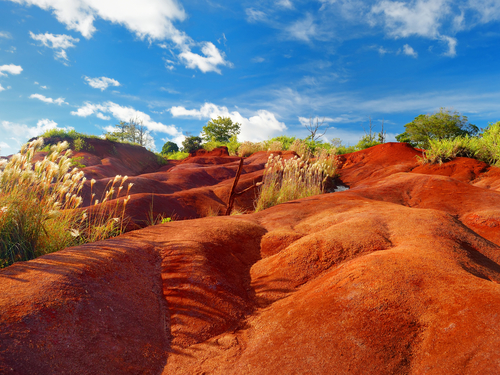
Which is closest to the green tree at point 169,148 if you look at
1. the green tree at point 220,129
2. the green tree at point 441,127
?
the green tree at point 220,129

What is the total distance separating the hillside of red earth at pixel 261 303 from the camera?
1.83 meters

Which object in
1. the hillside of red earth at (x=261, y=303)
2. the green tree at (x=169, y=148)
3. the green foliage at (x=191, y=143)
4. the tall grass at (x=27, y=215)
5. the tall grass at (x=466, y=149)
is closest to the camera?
the hillside of red earth at (x=261, y=303)

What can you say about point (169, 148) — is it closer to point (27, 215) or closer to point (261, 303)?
point (27, 215)

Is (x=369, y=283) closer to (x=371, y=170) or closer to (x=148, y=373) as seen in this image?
(x=148, y=373)

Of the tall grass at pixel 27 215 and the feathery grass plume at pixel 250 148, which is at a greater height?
the feathery grass plume at pixel 250 148

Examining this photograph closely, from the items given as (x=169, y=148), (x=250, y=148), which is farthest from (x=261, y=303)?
(x=169, y=148)

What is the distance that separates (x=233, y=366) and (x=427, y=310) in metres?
1.36

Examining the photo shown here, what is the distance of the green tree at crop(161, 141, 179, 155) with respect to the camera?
1612 inches

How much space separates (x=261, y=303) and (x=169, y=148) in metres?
40.4

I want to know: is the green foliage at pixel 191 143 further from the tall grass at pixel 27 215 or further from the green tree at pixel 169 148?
the tall grass at pixel 27 215

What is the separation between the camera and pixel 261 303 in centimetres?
285

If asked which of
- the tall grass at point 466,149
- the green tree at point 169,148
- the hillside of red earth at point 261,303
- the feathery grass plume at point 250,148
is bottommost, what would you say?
the hillside of red earth at point 261,303

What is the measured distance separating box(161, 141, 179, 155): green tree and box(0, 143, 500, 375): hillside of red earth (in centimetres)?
3833

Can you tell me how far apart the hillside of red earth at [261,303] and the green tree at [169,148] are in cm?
3833
